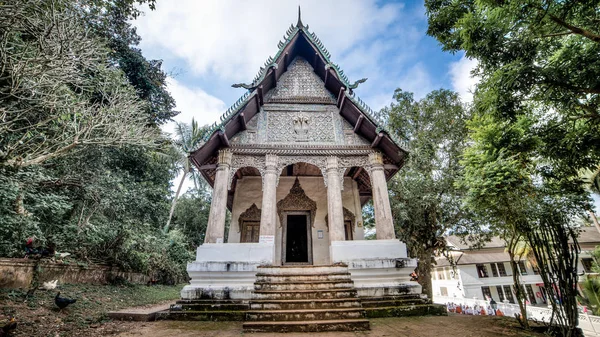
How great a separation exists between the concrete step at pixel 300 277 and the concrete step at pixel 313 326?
1.43 metres

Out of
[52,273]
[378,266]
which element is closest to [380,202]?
[378,266]

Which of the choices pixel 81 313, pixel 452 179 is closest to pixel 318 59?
pixel 452 179

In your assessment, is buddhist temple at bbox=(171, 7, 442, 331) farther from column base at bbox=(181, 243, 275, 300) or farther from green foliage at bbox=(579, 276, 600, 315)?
green foliage at bbox=(579, 276, 600, 315)

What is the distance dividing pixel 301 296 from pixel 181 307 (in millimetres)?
2380

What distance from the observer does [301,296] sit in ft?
16.6

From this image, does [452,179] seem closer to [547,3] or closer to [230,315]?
[547,3]

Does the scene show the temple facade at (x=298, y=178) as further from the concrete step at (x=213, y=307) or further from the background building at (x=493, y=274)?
the background building at (x=493, y=274)

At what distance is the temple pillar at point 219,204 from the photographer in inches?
255

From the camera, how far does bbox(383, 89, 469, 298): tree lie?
36.8 ft

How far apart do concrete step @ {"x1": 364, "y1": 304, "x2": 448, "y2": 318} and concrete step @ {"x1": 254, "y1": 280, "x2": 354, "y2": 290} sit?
24.9 inches

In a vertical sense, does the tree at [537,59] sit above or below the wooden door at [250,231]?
above

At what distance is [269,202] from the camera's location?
23.3 ft

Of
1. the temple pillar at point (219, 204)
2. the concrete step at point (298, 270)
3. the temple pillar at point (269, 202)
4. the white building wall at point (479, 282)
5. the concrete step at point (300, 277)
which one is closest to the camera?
the concrete step at point (300, 277)

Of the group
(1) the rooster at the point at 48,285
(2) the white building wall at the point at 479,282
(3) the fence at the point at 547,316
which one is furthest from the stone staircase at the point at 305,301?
(2) the white building wall at the point at 479,282
